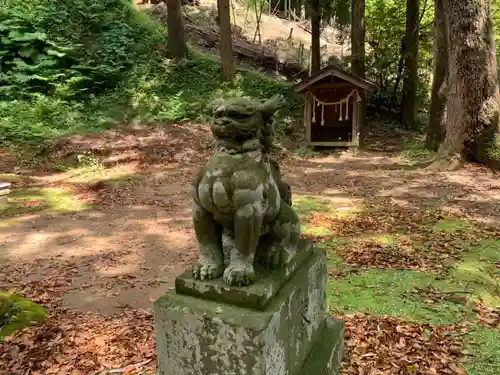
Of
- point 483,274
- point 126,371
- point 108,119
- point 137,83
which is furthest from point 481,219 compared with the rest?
point 137,83

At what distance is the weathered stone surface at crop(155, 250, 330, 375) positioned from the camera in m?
2.52

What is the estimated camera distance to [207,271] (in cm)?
277

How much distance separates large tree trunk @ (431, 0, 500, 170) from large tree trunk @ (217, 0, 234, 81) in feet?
30.5

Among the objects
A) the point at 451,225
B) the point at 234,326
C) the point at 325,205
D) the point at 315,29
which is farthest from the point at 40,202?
the point at 315,29

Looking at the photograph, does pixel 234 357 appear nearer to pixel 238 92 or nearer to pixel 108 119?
pixel 108 119

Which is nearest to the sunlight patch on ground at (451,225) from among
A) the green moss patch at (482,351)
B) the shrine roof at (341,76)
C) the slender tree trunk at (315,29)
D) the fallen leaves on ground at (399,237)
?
the fallen leaves on ground at (399,237)

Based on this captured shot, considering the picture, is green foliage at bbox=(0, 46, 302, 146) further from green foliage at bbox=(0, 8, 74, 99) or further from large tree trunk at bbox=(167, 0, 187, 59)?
green foliage at bbox=(0, 8, 74, 99)

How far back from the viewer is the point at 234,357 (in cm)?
258

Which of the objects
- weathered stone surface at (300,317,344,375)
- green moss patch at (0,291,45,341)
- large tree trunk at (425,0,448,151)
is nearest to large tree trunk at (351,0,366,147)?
large tree trunk at (425,0,448,151)

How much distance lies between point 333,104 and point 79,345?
42.4 feet

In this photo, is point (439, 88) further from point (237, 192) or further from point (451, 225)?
point (237, 192)

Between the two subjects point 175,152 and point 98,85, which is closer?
point 175,152

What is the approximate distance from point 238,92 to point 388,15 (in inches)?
311

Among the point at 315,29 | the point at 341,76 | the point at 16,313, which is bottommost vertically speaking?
the point at 16,313
